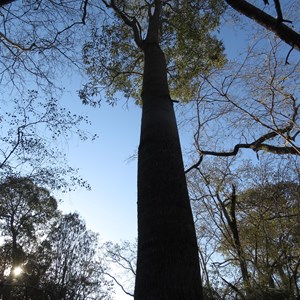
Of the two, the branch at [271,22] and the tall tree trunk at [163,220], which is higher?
the branch at [271,22]

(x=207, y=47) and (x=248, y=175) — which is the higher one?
(x=207, y=47)

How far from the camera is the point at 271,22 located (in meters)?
3.21

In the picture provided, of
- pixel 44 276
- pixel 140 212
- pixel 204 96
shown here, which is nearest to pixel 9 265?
pixel 44 276

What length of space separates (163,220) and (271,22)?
8.12ft

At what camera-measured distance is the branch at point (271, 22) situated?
3.08m

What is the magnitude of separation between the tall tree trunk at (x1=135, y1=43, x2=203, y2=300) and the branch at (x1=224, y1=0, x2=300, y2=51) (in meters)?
1.43

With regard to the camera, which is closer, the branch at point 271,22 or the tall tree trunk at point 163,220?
the tall tree trunk at point 163,220

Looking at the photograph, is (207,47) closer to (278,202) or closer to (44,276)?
(278,202)

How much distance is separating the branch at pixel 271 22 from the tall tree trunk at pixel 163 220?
1.43 metres

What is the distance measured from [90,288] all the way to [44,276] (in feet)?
8.07

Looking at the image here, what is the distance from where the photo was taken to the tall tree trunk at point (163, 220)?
1566mm

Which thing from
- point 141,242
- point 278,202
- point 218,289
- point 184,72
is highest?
point 184,72

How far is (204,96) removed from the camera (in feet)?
19.3

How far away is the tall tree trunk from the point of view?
157 centimetres
